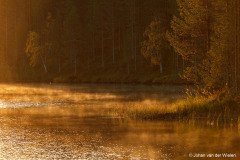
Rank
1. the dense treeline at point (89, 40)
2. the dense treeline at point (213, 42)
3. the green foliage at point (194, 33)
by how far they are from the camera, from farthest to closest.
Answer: the dense treeline at point (89, 40) → the green foliage at point (194, 33) → the dense treeline at point (213, 42)

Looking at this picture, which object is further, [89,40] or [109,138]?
[89,40]

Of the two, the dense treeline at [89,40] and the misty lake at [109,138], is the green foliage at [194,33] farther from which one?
the dense treeline at [89,40]

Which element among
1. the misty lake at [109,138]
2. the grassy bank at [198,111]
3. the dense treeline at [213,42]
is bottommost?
the misty lake at [109,138]

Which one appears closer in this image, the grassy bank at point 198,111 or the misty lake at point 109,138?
the misty lake at point 109,138

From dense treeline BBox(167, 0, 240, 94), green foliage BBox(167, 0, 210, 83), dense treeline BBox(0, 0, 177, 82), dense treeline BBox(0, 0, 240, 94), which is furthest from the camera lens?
dense treeline BBox(0, 0, 177, 82)

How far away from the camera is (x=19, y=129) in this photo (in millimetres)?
21594

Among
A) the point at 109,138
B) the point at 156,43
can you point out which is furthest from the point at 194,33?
the point at 156,43

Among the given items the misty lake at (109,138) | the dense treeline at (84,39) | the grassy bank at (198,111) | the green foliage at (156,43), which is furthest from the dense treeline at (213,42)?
the dense treeline at (84,39)

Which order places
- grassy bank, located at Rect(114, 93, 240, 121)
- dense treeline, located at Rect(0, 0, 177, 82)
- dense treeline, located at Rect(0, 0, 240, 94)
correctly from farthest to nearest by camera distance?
dense treeline, located at Rect(0, 0, 177, 82), dense treeline, located at Rect(0, 0, 240, 94), grassy bank, located at Rect(114, 93, 240, 121)

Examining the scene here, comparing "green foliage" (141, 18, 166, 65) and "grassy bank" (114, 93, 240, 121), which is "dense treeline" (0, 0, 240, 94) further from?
"grassy bank" (114, 93, 240, 121)

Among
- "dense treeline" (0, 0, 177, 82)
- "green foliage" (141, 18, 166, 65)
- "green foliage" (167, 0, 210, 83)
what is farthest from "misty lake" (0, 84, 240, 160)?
"dense treeline" (0, 0, 177, 82)

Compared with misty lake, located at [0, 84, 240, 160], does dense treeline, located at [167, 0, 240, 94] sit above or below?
above

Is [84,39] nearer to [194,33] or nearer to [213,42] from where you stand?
[194,33]

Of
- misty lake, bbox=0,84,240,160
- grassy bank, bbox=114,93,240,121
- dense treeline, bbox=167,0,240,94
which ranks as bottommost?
misty lake, bbox=0,84,240,160
